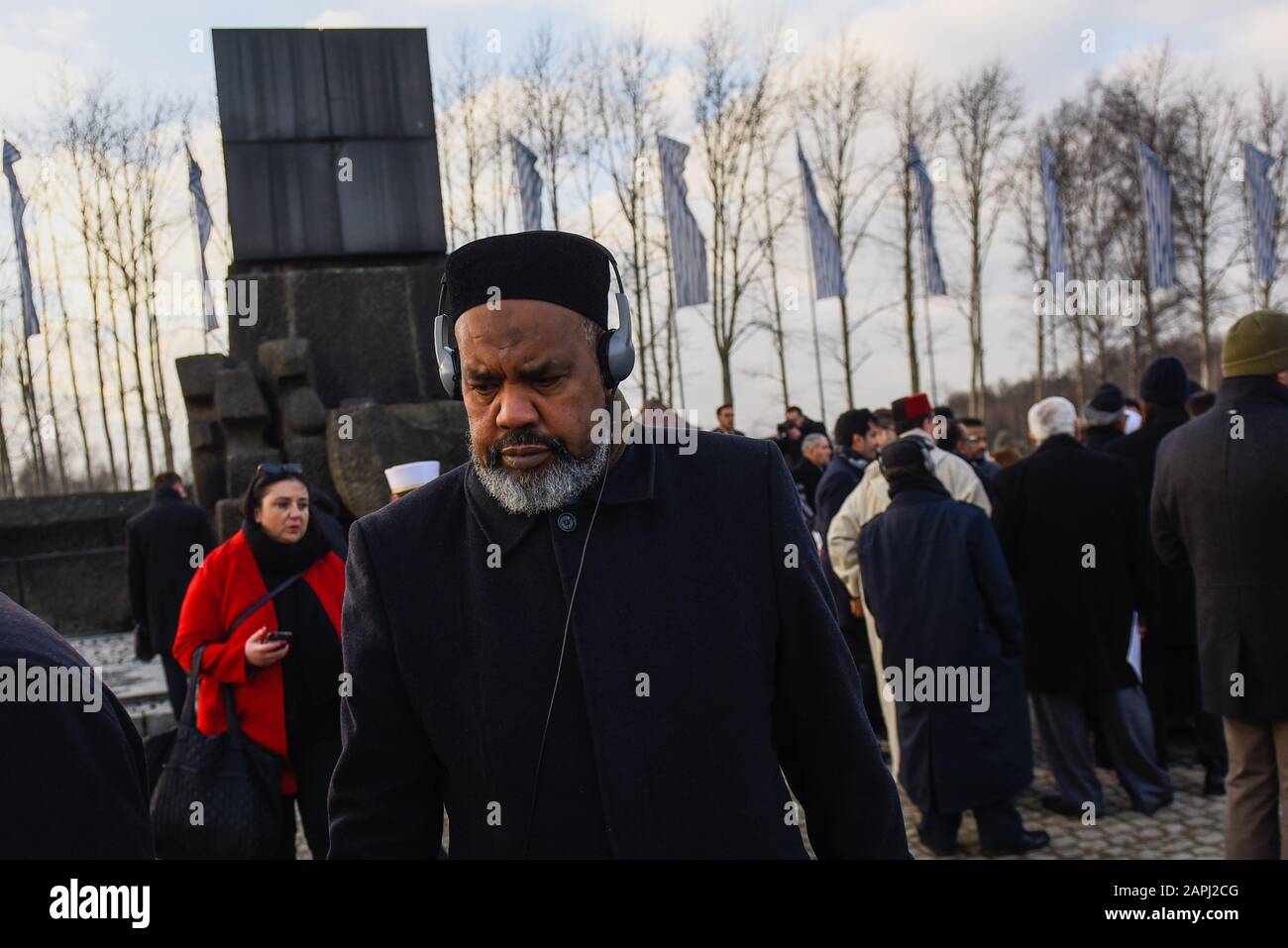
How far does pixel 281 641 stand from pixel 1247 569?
3629 millimetres

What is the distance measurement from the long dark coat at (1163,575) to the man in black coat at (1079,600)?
35 cm

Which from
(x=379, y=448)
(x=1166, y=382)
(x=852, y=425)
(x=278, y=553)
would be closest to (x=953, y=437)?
(x=852, y=425)

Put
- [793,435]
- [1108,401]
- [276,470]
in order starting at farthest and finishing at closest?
[793,435] → [1108,401] → [276,470]

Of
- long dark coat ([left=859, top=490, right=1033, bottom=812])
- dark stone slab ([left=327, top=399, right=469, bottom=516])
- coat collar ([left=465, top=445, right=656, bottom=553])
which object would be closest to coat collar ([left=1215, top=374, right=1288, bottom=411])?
long dark coat ([left=859, top=490, right=1033, bottom=812])

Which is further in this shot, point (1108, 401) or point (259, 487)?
point (1108, 401)

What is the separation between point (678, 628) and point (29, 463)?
113ft

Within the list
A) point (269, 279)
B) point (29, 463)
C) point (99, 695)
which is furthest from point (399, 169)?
point (29, 463)

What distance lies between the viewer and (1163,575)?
6.79 meters

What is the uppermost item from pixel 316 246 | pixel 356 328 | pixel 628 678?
pixel 316 246

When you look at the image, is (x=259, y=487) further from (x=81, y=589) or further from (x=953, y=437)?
(x=81, y=589)

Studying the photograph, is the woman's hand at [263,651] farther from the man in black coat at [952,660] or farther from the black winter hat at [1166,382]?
the black winter hat at [1166,382]

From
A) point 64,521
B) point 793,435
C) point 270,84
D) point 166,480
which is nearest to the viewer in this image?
point 166,480

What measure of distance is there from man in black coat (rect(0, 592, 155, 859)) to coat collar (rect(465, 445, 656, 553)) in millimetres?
723

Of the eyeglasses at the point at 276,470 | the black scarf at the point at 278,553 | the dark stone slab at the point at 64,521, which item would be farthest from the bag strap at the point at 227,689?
the dark stone slab at the point at 64,521
